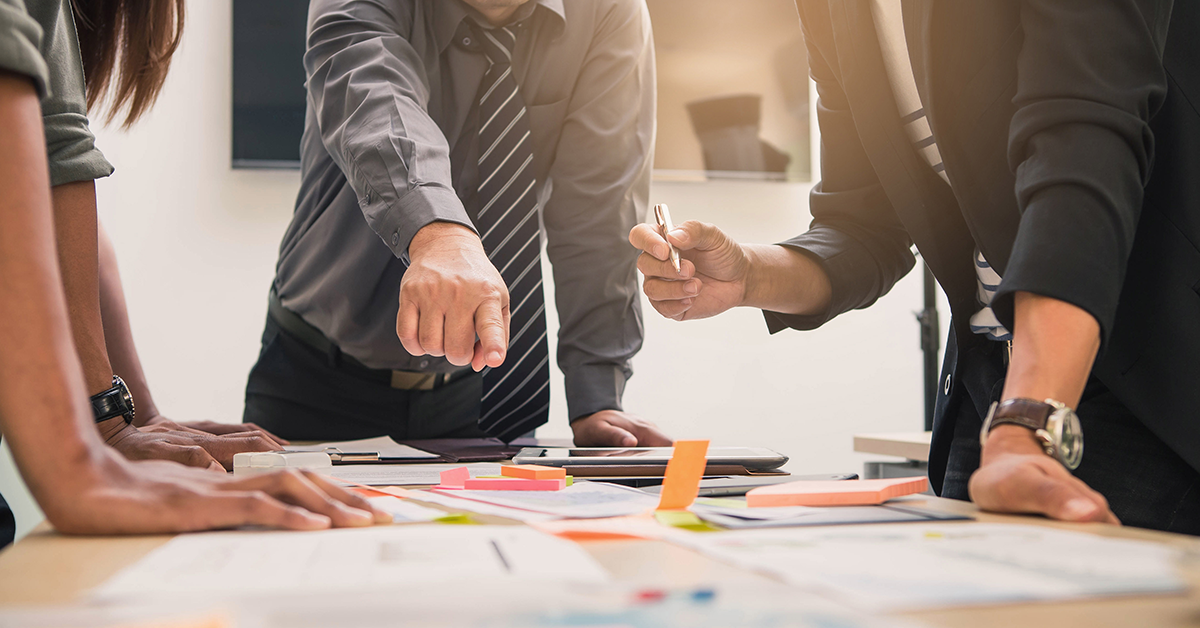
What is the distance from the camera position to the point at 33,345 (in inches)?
17.3

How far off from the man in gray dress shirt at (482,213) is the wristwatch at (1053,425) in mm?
613

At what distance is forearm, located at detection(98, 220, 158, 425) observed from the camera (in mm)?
1085

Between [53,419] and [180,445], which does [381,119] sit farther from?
[53,419]

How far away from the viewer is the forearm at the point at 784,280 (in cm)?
103

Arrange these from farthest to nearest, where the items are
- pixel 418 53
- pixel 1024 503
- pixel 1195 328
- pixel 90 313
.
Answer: pixel 418 53
pixel 90 313
pixel 1195 328
pixel 1024 503

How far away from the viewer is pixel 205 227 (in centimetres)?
247

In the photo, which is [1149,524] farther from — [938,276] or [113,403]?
[113,403]

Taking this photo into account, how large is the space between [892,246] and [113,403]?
928 millimetres

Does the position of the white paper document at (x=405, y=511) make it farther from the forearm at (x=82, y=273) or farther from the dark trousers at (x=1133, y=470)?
the dark trousers at (x=1133, y=470)

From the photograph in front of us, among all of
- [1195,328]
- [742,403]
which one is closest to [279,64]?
[742,403]

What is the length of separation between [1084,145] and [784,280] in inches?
17.1

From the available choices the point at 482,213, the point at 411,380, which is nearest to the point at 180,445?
the point at 411,380

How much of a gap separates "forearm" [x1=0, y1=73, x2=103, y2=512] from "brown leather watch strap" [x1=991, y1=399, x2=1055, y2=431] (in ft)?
1.90

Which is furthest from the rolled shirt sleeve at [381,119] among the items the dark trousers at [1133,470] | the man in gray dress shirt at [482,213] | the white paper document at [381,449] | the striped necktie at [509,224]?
the dark trousers at [1133,470]
